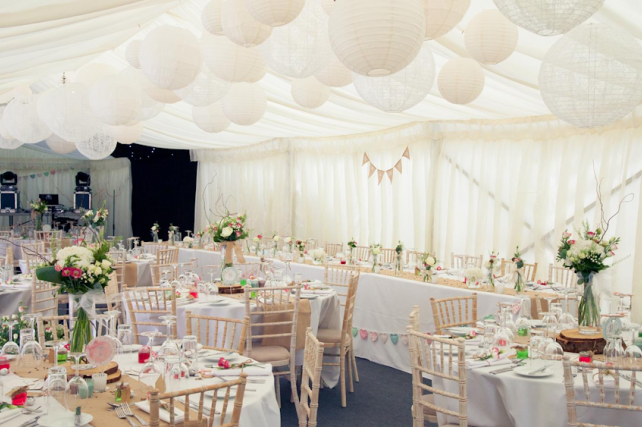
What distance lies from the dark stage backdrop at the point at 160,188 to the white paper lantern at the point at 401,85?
41.6 feet

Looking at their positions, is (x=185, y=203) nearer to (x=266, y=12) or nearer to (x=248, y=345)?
(x=248, y=345)

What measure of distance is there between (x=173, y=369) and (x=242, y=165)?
11940 mm

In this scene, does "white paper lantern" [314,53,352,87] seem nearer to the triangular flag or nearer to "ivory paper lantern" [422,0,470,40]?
"ivory paper lantern" [422,0,470,40]

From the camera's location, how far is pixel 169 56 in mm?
4254

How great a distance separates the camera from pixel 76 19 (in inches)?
162

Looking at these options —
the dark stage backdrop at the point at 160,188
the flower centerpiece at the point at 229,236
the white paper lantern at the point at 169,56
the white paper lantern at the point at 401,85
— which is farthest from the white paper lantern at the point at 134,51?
the dark stage backdrop at the point at 160,188

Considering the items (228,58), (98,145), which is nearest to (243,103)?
(228,58)

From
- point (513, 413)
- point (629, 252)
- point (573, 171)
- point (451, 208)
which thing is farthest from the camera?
point (451, 208)

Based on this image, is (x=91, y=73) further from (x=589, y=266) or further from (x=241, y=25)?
(x=589, y=266)

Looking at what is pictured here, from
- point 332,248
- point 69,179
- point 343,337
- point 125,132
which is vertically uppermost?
point 125,132

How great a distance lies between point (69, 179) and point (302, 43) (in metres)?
18.4

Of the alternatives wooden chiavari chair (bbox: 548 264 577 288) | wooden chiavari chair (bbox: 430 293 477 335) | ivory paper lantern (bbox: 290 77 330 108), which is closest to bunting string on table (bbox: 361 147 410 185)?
wooden chiavari chair (bbox: 548 264 577 288)

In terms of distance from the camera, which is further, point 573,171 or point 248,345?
point 573,171

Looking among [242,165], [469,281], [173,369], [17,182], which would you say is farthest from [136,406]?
Result: [17,182]
